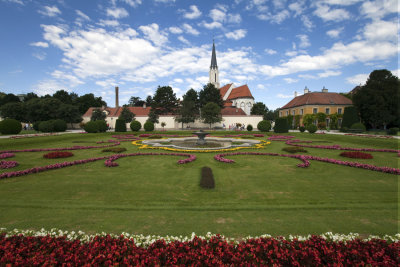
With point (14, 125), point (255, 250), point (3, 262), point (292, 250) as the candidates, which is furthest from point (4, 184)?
point (14, 125)

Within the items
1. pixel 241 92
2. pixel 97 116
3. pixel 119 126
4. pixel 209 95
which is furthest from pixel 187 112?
pixel 241 92

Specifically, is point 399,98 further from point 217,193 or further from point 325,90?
point 217,193

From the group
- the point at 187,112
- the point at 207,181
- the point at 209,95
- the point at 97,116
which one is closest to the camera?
the point at 207,181

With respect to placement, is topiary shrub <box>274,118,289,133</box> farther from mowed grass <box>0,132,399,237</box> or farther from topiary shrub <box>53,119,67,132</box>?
topiary shrub <box>53,119,67,132</box>

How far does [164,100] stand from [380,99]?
40.4 metres

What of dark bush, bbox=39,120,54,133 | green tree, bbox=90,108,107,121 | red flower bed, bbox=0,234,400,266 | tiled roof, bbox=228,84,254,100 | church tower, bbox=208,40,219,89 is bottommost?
red flower bed, bbox=0,234,400,266

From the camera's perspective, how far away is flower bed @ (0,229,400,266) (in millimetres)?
2441

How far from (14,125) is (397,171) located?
106ft

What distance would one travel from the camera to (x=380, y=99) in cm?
2978

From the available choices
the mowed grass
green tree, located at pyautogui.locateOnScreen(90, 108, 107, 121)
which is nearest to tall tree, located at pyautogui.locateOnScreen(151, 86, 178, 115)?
green tree, located at pyautogui.locateOnScreen(90, 108, 107, 121)

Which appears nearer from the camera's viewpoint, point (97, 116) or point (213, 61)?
point (97, 116)

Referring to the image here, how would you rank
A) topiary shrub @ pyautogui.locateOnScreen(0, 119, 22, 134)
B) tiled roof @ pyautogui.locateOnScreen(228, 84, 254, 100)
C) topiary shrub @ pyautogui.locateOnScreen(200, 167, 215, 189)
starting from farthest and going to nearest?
tiled roof @ pyautogui.locateOnScreen(228, 84, 254, 100) < topiary shrub @ pyautogui.locateOnScreen(0, 119, 22, 134) < topiary shrub @ pyautogui.locateOnScreen(200, 167, 215, 189)

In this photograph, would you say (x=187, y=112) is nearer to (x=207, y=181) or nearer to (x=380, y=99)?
(x=380, y=99)

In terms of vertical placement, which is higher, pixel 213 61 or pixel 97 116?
pixel 213 61
